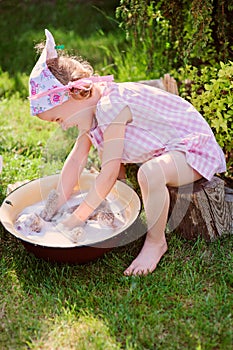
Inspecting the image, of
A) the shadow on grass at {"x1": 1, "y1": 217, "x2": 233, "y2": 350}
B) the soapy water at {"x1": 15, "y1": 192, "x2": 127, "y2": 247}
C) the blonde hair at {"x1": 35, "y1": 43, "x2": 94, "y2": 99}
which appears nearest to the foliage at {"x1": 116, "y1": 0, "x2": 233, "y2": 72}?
the blonde hair at {"x1": 35, "y1": 43, "x2": 94, "y2": 99}

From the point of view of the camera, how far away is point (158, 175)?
256 cm

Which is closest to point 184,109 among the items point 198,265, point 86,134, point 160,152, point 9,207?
point 160,152

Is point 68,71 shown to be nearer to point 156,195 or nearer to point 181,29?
point 156,195

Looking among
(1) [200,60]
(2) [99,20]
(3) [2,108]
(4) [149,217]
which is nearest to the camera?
(4) [149,217]

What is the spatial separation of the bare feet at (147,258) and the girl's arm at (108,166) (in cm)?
31

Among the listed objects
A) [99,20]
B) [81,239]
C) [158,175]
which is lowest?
[99,20]

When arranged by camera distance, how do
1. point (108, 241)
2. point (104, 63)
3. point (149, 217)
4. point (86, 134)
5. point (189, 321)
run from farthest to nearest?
point (104, 63) < point (86, 134) < point (149, 217) < point (108, 241) < point (189, 321)

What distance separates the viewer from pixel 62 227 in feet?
8.73

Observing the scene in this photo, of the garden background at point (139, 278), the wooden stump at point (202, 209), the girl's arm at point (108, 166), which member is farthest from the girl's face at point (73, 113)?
the garden background at point (139, 278)

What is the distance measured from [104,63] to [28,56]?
745mm

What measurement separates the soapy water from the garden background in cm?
12

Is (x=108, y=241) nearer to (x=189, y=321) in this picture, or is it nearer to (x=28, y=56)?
(x=189, y=321)

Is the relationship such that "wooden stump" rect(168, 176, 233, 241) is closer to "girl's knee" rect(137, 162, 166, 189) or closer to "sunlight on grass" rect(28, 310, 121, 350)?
"girl's knee" rect(137, 162, 166, 189)

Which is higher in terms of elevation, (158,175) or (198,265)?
(158,175)
